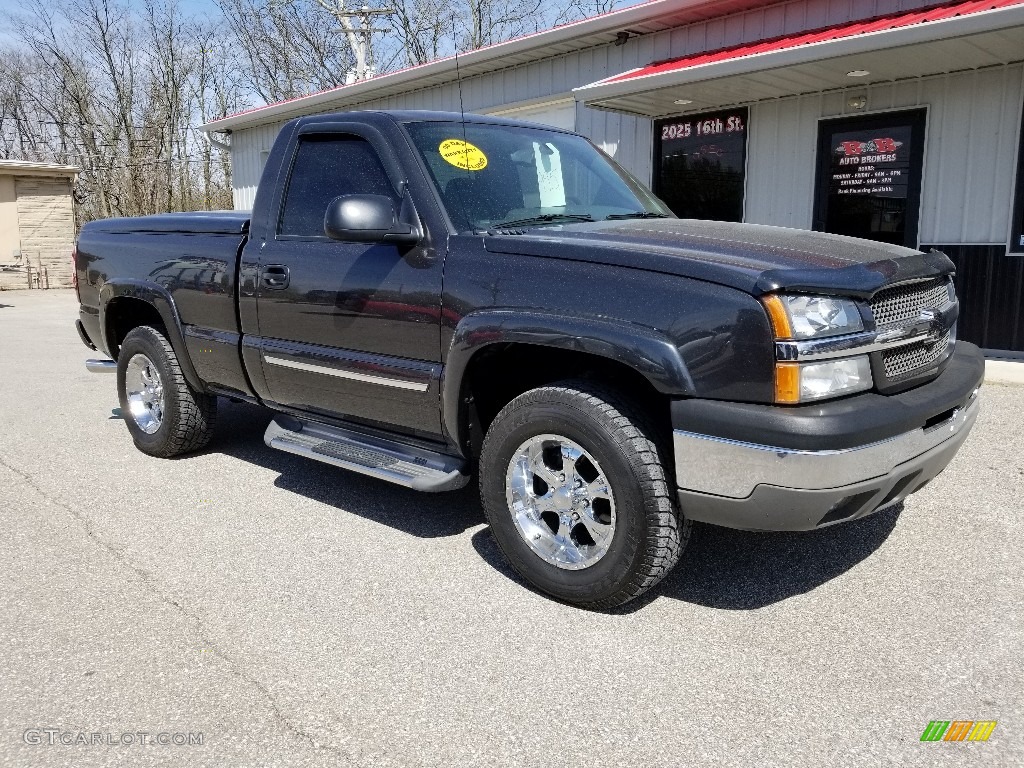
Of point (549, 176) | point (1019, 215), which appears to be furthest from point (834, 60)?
point (549, 176)

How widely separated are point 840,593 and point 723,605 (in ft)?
1.59

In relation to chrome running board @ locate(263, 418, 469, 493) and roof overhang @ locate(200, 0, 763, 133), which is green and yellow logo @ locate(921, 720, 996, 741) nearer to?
chrome running board @ locate(263, 418, 469, 493)

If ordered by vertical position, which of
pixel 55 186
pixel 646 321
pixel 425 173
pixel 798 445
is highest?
pixel 55 186

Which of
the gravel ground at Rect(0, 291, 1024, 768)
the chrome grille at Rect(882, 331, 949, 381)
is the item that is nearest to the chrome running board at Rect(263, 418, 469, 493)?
the gravel ground at Rect(0, 291, 1024, 768)

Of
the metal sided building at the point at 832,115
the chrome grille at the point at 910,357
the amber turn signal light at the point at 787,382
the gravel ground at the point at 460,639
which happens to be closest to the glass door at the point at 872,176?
the metal sided building at the point at 832,115

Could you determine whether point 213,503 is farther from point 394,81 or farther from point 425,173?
point 394,81

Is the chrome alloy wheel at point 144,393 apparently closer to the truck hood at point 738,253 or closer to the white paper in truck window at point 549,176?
the white paper in truck window at point 549,176

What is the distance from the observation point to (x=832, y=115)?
9.16 meters

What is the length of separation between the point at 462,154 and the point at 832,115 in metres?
6.81

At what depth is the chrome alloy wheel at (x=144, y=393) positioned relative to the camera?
532cm

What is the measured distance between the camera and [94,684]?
2.69m

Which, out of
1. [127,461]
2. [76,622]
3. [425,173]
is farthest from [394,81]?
[76,622]

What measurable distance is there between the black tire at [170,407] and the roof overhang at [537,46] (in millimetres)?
5006

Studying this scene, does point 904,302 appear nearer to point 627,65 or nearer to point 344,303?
point 344,303
